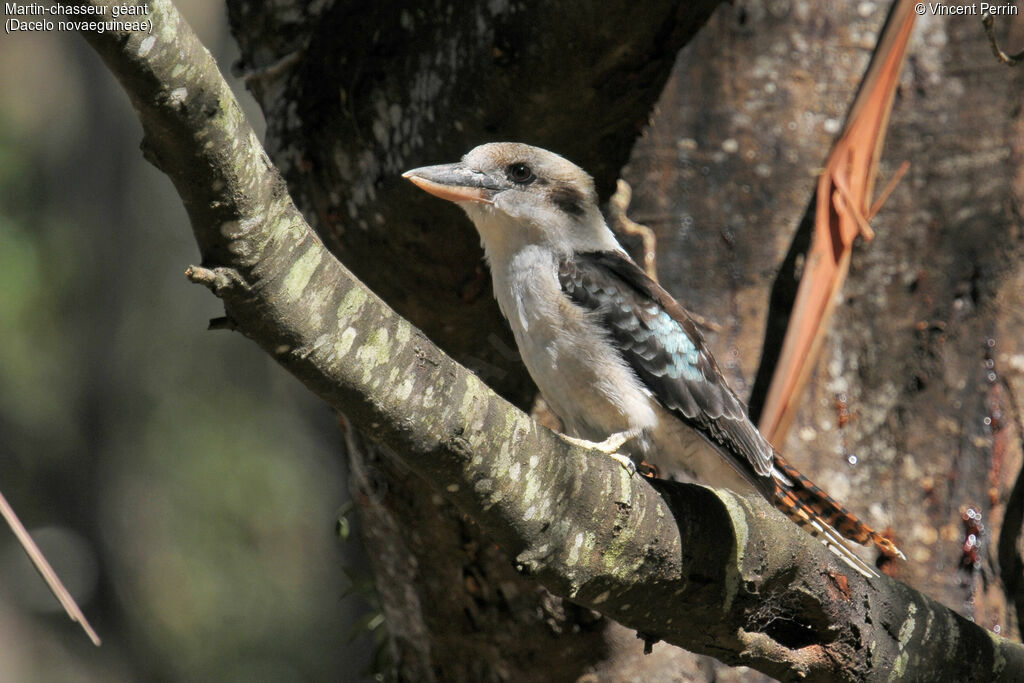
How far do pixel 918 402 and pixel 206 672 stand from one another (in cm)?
746

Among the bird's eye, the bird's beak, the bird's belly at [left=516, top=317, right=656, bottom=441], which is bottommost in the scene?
the bird's belly at [left=516, top=317, right=656, bottom=441]

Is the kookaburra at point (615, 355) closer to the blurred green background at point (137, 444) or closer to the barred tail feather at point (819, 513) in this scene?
the barred tail feather at point (819, 513)

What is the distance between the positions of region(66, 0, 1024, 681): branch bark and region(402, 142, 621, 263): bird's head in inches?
37.2

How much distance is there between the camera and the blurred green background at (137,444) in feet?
27.7

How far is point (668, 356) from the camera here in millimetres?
2711

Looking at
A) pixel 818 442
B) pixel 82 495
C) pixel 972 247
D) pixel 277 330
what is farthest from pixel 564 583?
pixel 82 495

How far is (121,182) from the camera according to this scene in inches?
345

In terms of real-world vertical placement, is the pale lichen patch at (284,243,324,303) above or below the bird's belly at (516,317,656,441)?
above

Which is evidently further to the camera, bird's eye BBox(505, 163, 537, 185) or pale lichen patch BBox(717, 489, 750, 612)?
bird's eye BBox(505, 163, 537, 185)

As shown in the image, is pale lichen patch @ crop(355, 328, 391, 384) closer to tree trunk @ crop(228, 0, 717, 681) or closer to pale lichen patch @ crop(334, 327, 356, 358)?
pale lichen patch @ crop(334, 327, 356, 358)

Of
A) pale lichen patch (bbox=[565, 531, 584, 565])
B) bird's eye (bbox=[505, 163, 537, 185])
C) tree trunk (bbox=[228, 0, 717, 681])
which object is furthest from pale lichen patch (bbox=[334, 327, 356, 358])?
bird's eye (bbox=[505, 163, 537, 185])

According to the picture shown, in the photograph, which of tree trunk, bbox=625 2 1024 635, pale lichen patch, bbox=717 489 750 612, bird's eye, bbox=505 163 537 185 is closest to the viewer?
pale lichen patch, bbox=717 489 750 612

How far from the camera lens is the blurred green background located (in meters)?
8.43

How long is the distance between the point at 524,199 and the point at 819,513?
3.85 feet
